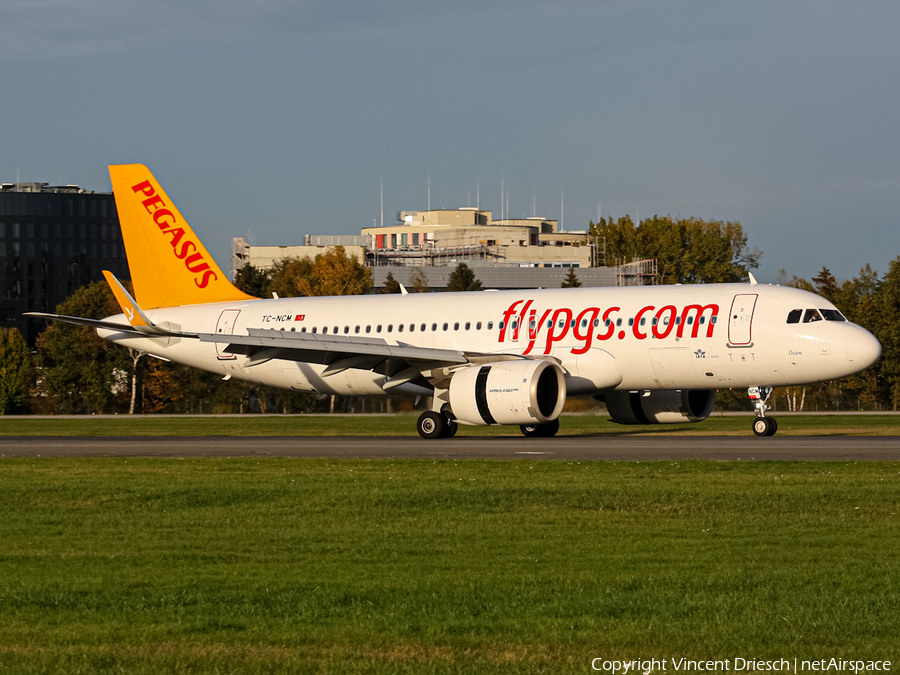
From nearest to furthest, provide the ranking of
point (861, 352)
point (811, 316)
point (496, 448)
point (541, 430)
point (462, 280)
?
point (496, 448), point (861, 352), point (811, 316), point (541, 430), point (462, 280)

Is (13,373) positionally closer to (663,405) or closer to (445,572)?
(663,405)

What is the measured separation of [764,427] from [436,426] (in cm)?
885

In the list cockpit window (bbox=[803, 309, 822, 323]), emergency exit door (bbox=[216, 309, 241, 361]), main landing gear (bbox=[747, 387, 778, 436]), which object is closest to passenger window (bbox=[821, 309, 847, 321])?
cockpit window (bbox=[803, 309, 822, 323])

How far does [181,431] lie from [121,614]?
37244mm

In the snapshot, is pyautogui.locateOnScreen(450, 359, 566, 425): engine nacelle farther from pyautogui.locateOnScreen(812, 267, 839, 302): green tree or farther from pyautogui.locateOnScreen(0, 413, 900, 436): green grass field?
pyautogui.locateOnScreen(812, 267, 839, 302): green tree

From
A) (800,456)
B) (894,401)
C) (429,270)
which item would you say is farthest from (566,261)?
(800,456)

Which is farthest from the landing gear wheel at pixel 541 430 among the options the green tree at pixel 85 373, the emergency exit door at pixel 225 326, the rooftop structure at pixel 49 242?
the rooftop structure at pixel 49 242

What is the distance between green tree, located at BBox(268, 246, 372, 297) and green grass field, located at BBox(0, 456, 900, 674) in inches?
2981

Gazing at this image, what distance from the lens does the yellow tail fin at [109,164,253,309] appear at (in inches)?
1663

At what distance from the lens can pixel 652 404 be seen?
3559cm

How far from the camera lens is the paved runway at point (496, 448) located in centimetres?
2530

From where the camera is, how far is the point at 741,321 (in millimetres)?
31750

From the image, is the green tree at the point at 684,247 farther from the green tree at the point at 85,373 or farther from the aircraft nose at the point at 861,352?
the aircraft nose at the point at 861,352

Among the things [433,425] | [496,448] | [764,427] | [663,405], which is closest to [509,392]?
[496,448]
